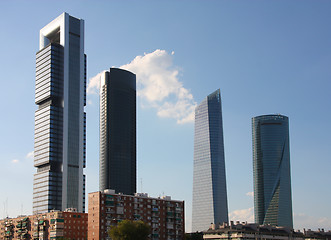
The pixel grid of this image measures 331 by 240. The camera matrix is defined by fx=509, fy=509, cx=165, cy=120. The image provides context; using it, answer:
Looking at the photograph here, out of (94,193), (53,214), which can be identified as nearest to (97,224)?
(94,193)

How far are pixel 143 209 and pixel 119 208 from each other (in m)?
12.5

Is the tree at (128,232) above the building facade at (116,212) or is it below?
below

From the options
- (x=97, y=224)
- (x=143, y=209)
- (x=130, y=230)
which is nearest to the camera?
(x=130, y=230)

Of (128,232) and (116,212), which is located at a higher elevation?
(116,212)

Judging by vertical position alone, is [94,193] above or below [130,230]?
above

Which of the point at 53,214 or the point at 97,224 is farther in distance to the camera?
the point at 53,214

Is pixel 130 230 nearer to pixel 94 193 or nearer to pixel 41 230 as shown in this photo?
pixel 94 193

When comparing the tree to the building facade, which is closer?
the tree

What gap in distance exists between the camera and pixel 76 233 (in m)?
196

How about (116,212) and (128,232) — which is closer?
(128,232)

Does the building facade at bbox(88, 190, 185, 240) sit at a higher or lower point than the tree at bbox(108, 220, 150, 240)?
higher

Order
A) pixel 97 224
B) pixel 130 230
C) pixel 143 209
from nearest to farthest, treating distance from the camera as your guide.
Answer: pixel 130 230, pixel 97 224, pixel 143 209

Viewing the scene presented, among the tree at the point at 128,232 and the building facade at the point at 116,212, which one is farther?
the building facade at the point at 116,212

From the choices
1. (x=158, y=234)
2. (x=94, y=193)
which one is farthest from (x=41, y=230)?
(x=158, y=234)
